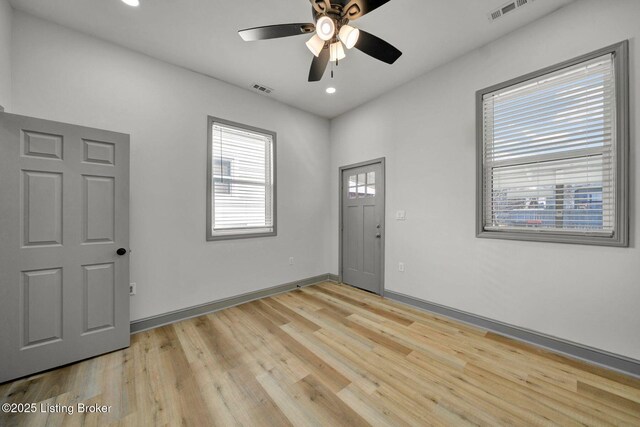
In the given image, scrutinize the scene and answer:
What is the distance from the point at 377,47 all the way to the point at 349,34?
0.29m

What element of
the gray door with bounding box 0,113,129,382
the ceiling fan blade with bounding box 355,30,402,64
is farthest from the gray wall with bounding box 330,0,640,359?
the gray door with bounding box 0,113,129,382

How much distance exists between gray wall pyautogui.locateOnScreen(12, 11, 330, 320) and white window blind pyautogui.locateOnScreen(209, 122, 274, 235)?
0.54ft

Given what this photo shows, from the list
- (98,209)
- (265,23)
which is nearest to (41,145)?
(98,209)

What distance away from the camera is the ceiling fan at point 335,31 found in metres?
1.72

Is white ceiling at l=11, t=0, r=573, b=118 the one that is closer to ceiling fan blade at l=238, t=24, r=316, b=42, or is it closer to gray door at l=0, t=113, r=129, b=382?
ceiling fan blade at l=238, t=24, r=316, b=42

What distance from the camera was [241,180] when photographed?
3535mm

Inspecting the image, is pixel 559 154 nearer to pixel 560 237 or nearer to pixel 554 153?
pixel 554 153

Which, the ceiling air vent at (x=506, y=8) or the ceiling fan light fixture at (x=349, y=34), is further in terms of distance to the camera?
the ceiling air vent at (x=506, y=8)

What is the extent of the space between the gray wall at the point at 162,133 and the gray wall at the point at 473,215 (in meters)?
1.80

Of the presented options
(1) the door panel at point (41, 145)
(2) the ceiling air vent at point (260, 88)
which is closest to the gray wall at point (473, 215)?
(2) the ceiling air vent at point (260, 88)

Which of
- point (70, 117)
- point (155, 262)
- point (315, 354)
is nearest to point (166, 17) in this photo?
point (70, 117)

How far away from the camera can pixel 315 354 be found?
221 centimetres

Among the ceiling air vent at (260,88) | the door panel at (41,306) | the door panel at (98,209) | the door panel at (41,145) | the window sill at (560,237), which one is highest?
the ceiling air vent at (260,88)

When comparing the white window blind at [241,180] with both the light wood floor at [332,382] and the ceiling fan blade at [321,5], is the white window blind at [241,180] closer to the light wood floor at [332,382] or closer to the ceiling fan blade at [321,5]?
the light wood floor at [332,382]
